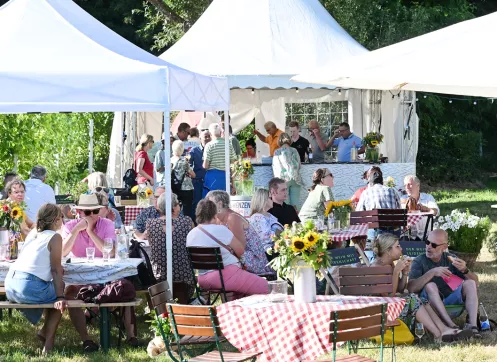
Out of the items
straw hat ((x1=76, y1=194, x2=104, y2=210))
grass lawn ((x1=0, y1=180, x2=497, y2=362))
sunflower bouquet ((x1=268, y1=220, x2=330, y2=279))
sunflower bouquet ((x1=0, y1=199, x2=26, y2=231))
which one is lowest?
grass lawn ((x1=0, y1=180, x2=497, y2=362))

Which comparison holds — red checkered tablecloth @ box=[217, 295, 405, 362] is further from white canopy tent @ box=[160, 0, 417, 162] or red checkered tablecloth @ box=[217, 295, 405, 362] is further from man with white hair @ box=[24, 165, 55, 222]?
white canopy tent @ box=[160, 0, 417, 162]

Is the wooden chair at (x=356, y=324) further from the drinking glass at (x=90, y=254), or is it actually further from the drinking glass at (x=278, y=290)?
the drinking glass at (x=90, y=254)

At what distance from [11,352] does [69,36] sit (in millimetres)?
2668

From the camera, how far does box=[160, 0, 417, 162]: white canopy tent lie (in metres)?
15.7

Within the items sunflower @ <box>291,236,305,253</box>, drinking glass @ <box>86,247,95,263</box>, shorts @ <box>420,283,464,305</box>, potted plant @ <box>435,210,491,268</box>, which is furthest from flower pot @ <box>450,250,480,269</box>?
sunflower @ <box>291,236,305,253</box>

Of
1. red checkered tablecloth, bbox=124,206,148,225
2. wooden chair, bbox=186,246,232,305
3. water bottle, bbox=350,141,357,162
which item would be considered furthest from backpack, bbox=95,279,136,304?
water bottle, bbox=350,141,357,162

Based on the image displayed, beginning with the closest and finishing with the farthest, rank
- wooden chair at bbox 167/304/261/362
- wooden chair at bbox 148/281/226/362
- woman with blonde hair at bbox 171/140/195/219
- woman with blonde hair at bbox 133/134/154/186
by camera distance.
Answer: wooden chair at bbox 167/304/261/362 → wooden chair at bbox 148/281/226/362 → woman with blonde hair at bbox 171/140/195/219 → woman with blonde hair at bbox 133/134/154/186

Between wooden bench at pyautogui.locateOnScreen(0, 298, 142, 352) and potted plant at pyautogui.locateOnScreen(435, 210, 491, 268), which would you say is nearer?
wooden bench at pyautogui.locateOnScreen(0, 298, 142, 352)

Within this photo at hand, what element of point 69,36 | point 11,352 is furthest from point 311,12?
point 11,352

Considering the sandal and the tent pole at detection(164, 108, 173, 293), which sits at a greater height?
the tent pole at detection(164, 108, 173, 293)

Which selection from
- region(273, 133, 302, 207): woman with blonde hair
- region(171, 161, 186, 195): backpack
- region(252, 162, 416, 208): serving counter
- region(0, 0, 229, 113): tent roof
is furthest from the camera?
region(252, 162, 416, 208): serving counter

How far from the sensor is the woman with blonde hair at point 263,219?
909 centimetres

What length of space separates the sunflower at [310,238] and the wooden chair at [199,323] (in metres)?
0.75

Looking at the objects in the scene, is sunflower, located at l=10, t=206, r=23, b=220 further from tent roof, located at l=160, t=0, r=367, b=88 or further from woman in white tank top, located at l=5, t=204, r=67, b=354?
tent roof, located at l=160, t=0, r=367, b=88
